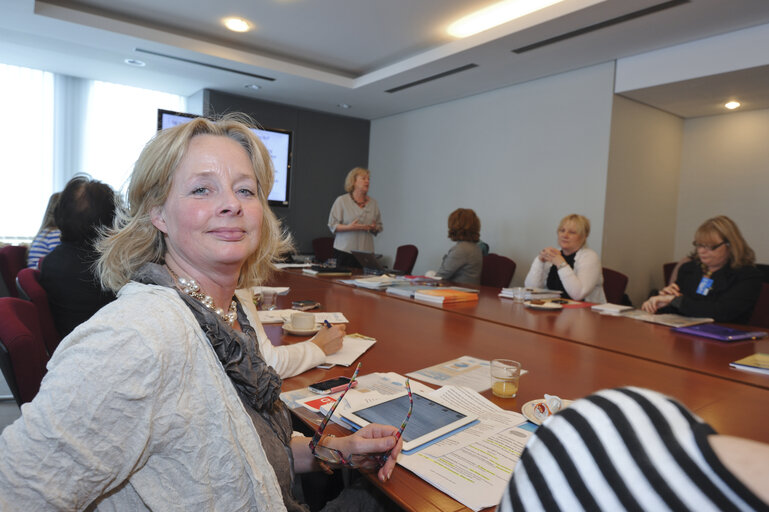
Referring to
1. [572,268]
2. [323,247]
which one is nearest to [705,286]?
[572,268]

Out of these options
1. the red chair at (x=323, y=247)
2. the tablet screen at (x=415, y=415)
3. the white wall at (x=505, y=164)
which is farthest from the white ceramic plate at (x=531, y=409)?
the red chair at (x=323, y=247)

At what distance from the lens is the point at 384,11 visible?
4.04 metres

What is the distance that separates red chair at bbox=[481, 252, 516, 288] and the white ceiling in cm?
194

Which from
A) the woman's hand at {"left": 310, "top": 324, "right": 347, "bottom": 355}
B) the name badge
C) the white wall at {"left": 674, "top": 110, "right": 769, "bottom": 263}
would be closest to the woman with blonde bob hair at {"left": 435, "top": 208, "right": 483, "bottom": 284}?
the name badge

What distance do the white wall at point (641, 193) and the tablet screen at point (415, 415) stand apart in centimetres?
407

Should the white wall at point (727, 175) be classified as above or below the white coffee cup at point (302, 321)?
above

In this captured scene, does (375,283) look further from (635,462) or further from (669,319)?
(635,462)

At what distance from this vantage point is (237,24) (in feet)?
14.9

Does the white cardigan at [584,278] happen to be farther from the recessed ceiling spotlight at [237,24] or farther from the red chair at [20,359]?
the recessed ceiling spotlight at [237,24]

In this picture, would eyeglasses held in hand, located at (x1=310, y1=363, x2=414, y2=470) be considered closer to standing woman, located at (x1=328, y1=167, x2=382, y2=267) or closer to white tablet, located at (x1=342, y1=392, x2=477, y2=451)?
white tablet, located at (x1=342, y1=392, x2=477, y2=451)

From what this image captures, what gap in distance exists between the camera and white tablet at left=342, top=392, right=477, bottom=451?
1024mm

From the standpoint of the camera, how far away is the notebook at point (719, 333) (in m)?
2.09

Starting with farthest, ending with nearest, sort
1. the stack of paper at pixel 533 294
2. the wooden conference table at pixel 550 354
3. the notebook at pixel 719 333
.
Answer: the stack of paper at pixel 533 294 < the notebook at pixel 719 333 < the wooden conference table at pixel 550 354

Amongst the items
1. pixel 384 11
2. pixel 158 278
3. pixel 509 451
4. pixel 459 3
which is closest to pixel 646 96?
pixel 459 3
